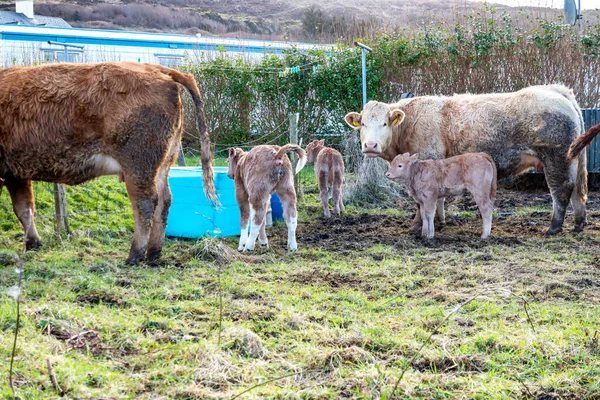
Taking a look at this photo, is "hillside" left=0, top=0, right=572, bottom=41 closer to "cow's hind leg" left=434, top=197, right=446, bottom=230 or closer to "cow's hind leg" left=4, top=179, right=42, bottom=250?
"cow's hind leg" left=434, top=197, right=446, bottom=230

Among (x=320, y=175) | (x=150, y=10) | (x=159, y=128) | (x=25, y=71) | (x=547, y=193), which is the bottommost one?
(x=547, y=193)

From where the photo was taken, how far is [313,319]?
557 cm

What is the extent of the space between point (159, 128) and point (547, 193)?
900 cm

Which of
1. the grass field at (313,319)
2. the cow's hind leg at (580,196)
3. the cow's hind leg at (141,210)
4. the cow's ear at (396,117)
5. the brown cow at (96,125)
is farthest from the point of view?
the cow's ear at (396,117)

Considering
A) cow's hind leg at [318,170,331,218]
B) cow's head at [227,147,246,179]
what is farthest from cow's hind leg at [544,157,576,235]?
cow's head at [227,147,246,179]

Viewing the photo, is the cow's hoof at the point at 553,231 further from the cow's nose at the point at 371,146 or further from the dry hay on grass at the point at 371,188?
the dry hay on grass at the point at 371,188

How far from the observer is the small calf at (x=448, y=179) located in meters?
9.30

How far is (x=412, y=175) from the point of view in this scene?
31.8ft

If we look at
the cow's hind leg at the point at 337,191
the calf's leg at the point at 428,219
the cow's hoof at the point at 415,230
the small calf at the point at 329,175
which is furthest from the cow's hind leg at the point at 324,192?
the calf's leg at the point at 428,219

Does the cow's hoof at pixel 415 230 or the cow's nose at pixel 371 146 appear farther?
the cow's nose at pixel 371 146

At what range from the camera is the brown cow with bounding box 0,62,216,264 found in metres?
7.56

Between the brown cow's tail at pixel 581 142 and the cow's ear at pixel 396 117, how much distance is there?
2355mm

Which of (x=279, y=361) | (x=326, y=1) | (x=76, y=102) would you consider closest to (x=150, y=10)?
(x=326, y=1)

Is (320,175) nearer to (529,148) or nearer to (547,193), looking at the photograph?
(529,148)
